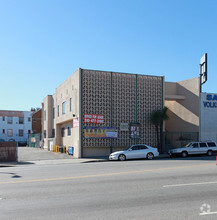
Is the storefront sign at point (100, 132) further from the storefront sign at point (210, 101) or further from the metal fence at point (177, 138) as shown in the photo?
the storefront sign at point (210, 101)

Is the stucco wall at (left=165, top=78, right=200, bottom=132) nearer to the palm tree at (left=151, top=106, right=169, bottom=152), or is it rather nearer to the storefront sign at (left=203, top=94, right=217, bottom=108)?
the storefront sign at (left=203, top=94, right=217, bottom=108)

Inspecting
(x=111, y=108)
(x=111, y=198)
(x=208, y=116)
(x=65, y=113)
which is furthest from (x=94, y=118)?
(x=111, y=198)

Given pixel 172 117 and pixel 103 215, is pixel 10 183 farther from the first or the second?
pixel 172 117

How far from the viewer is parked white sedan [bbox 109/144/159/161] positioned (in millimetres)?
22109

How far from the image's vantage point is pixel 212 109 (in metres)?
30.4

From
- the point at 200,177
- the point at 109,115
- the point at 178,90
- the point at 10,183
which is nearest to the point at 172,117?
the point at 178,90

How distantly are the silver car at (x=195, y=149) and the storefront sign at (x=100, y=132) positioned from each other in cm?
545

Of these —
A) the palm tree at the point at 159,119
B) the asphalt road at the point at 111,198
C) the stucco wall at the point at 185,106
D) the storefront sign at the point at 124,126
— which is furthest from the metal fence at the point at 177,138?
the asphalt road at the point at 111,198

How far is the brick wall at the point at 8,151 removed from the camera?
22703 mm

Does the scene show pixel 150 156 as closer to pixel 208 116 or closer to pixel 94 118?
pixel 94 118

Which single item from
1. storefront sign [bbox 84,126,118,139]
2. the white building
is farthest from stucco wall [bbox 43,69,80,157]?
the white building

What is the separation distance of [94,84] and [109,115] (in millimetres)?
3276

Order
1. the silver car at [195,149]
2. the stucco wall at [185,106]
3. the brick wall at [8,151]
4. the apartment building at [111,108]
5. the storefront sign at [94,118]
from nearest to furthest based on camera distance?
1. the brick wall at [8,151]
2. the silver car at [195,149]
3. the storefront sign at [94,118]
4. the apartment building at [111,108]
5. the stucco wall at [185,106]

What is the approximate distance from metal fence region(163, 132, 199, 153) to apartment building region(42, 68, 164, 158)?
4.77 feet
